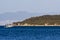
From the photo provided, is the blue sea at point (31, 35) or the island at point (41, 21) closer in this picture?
the blue sea at point (31, 35)

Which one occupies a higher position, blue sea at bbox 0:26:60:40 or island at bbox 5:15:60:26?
blue sea at bbox 0:26:60:40

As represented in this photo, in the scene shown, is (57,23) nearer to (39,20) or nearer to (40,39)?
(39,20)

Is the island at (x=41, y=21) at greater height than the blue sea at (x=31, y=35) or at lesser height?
lesser

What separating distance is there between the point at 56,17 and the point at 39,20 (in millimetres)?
11835

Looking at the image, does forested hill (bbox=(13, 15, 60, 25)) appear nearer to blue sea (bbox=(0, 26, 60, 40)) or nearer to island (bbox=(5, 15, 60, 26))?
island (bbox=(5, 15, 60, 26))

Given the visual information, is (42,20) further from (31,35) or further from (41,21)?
(31,35)

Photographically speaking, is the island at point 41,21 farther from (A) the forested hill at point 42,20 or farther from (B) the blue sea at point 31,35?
(B) the blue sea at point 31,35

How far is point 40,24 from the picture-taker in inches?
6801

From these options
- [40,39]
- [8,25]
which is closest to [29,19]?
[8,25]

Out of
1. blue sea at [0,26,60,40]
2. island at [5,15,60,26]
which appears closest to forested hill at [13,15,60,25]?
island at [5,15,60,26]

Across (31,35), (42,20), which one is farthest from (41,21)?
(31,35)

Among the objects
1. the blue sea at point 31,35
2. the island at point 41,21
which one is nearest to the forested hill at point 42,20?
the island at point 41,21

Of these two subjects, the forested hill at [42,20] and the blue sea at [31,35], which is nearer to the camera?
the blue sea at [31,35]

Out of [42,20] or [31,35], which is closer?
[31,35]
